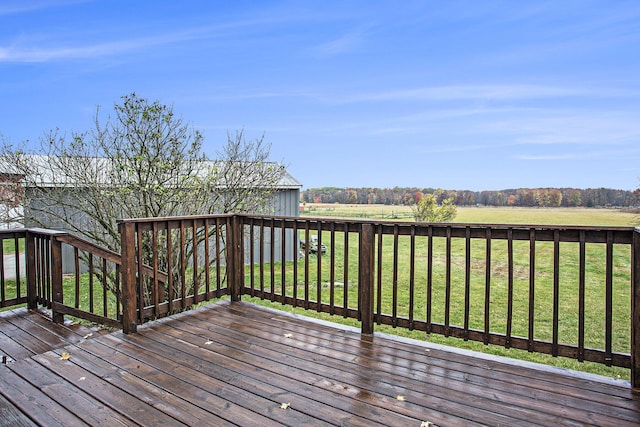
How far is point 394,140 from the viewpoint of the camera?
17.4 m

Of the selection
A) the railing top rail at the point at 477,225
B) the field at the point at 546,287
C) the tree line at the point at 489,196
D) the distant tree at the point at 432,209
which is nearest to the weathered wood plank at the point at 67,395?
the railing top rail at the point at 477,225

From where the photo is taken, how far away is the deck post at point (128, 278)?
3246mm

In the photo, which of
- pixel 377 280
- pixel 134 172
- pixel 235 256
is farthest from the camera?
pixel 134 172

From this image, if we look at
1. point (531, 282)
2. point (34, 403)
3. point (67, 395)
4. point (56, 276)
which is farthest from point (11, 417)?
point (531, 282)

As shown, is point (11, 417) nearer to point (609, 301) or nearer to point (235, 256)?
point (235, 256)

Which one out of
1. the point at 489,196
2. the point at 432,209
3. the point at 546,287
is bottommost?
the point at 546,287

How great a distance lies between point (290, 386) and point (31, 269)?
152 inches

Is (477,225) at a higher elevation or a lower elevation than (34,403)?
higher

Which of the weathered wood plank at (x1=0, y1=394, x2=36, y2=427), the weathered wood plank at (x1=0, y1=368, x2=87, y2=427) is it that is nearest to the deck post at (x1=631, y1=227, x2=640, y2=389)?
the weathered wood plank at (x1=0, y1=368, x2=87, y2=427)

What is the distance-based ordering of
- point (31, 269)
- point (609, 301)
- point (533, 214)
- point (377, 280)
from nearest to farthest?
point (609, 301) < point (377, 280) < point (31, 269) < point (533, 214)

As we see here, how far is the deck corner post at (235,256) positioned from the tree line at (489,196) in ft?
22.1

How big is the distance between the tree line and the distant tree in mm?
181

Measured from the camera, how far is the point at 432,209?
43.5ft

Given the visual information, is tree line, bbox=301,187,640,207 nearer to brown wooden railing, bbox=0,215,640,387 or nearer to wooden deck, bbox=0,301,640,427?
brown wooden railing, bbox=0,215,640,387
